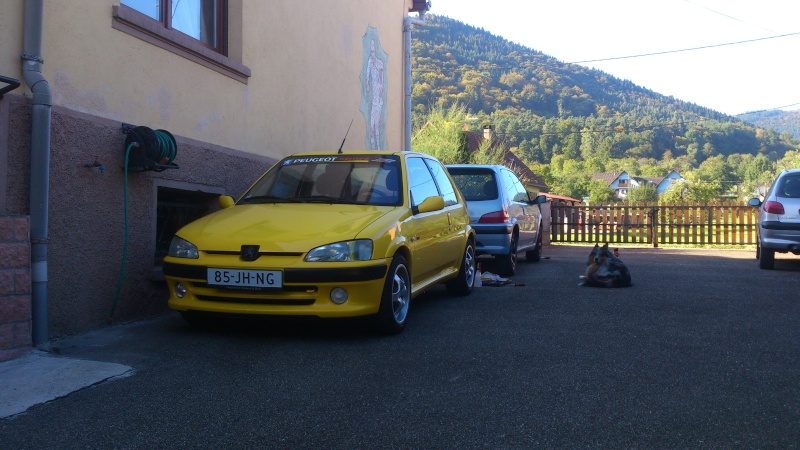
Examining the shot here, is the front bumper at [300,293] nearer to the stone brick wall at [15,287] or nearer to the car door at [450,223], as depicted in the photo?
the stone brick wall at [15,287]

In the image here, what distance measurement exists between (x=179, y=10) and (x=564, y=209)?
17304mm

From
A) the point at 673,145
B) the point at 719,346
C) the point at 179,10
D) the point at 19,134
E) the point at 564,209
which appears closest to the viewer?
the point at 19,134

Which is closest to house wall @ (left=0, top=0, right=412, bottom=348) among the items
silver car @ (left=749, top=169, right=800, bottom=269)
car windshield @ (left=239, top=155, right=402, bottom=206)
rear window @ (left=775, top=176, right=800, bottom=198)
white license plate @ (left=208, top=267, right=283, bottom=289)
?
car windshield @ (left=239, top=155, right=402, bottom=206)

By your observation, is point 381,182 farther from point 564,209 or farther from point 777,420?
point 564,209

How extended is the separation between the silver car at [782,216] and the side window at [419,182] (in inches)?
256

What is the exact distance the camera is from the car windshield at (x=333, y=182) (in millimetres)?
6547

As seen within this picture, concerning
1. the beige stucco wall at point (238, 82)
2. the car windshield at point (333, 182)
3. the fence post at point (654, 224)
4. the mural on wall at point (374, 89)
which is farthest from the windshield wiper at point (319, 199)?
the fence post at point (654, 224)

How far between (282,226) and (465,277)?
10.5 ft

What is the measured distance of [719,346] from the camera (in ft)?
18.2

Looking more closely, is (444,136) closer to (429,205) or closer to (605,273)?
(605,273)

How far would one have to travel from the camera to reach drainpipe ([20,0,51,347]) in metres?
5.13

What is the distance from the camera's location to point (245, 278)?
5355 millimetres

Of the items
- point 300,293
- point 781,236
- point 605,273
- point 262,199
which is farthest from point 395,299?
point 781,236

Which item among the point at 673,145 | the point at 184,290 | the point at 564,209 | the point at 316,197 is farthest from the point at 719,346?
the point at 673,145
